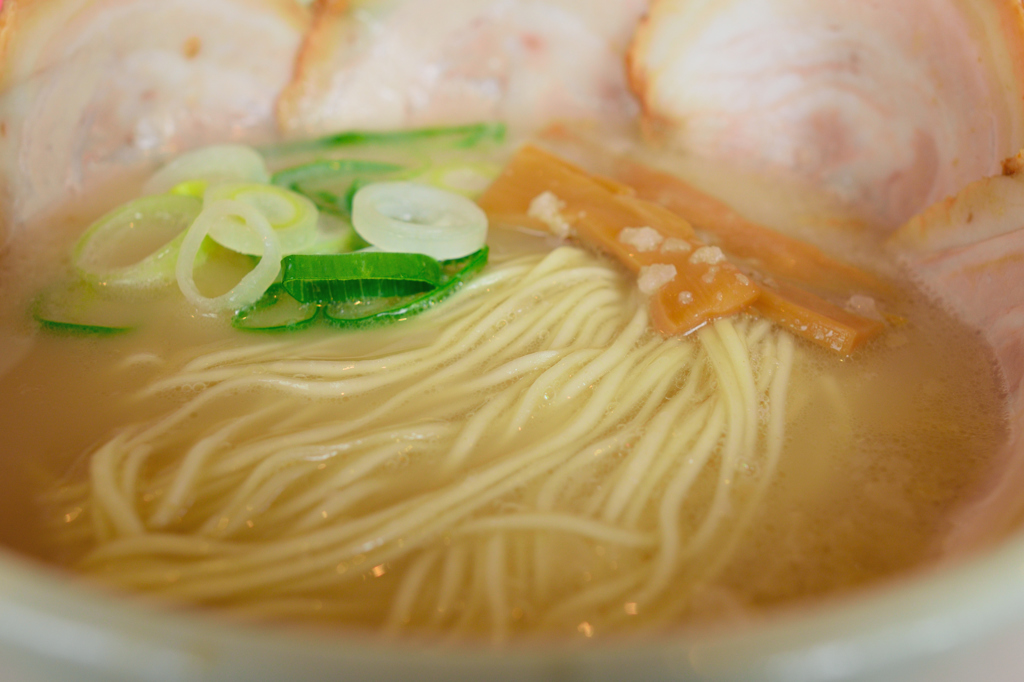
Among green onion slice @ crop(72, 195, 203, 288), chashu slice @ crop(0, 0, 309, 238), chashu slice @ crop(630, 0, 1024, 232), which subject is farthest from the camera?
chashu slice @ crop(0, 0, 309, 238)

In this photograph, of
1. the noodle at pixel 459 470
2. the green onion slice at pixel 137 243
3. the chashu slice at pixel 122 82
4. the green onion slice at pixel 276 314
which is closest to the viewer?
the noodle at pixel 459 470

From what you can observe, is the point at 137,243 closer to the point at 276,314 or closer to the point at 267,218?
the point at 267,218

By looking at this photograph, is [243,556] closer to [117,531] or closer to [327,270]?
[117,531]

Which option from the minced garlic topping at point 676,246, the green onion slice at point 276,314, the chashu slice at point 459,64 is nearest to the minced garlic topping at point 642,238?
the minced garlic topping at point 676,246

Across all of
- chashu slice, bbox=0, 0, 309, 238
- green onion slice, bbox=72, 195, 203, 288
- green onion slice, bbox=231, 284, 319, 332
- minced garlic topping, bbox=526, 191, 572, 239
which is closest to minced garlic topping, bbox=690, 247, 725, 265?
minced garlic topping, bbox=526, 191, 572, 239

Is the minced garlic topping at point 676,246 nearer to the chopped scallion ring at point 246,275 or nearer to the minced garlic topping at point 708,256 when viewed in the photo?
the minced garlic topping at point 708,256

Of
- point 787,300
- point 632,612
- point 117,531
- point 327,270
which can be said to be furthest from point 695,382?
point 117,531

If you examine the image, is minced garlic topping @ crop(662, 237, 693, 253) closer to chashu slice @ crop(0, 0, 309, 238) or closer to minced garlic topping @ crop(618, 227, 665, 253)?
minced garlic topping @ crop(618, 227, 665, 253)
